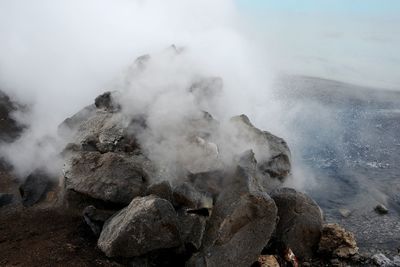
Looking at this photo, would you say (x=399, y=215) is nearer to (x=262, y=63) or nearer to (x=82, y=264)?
(x=82, y=264)

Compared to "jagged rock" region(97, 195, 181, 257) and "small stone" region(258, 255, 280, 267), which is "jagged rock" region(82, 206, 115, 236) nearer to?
"jagged rock" region(97, 195, 181, 257)

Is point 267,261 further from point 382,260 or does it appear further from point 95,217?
point 95,217

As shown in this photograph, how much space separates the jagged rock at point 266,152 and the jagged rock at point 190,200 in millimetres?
2765

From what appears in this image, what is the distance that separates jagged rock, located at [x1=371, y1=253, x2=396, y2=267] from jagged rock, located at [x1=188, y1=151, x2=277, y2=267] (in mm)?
2258

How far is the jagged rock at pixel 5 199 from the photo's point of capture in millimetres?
9727

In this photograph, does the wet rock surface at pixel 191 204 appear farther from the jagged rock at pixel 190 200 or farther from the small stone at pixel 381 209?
the small stone at pixel 381 209

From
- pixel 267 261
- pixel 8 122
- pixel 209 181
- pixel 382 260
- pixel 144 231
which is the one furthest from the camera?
pixel 8 122

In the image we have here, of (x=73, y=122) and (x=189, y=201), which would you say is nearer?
(x=189, y=201)

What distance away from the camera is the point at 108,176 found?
9.01m

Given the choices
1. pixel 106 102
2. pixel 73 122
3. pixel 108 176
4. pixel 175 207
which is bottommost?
pixel 175 207

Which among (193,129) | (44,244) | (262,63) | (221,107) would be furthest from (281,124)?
(44,244)

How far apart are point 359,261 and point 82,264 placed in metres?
4.95

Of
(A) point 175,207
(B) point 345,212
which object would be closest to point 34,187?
(A) point 175,207

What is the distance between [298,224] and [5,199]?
6080 mm
